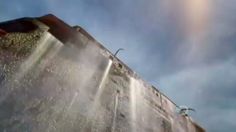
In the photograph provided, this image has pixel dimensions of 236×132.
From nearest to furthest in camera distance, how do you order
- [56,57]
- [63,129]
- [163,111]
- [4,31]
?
[4,31] → [63,129] → [56,57] → [163,111]

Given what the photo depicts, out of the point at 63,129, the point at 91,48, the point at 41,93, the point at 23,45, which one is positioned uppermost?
the point at 91,48

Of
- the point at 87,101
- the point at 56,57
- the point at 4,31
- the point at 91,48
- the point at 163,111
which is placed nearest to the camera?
the point at 4,31

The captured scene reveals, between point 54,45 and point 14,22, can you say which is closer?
point 14,22

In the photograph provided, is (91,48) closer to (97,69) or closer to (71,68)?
(97,69)

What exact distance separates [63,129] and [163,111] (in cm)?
233

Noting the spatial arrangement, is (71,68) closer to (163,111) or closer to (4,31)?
(4,31)

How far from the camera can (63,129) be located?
2.84 m

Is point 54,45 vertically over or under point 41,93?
over

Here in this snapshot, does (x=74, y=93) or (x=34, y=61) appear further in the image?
(x=74, y=93)

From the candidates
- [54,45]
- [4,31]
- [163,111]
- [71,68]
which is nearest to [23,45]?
[4,31]

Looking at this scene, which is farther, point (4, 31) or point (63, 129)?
point (63, 129)

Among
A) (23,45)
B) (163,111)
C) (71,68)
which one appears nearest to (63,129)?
(71,68)

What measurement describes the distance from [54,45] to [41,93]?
→ 58cm

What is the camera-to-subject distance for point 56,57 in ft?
9.95
